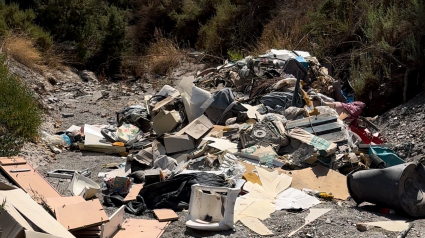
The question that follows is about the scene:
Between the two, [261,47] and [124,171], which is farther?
[261,47]

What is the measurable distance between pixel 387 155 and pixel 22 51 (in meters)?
9.81

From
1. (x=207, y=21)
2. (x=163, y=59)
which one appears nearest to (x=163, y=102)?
(x=163, y=59)

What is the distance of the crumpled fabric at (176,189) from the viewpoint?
622cm

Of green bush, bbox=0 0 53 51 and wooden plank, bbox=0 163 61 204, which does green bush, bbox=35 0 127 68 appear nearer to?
green bush, bbox=0 0 53 51

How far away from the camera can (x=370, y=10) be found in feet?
36.4

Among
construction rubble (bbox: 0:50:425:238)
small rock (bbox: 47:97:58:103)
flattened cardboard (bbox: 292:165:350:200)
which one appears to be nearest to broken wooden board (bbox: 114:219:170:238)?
construction rubble (bbox: 0:50:425:238)

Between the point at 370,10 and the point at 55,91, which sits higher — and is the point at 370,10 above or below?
above

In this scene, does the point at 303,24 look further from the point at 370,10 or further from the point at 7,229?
the point at 7,229

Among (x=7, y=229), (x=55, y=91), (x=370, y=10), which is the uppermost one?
(x=370, y=10)

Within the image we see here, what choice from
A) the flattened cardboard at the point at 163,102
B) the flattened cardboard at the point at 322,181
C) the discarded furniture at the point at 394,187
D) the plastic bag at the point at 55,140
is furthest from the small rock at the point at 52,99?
the discarded furniture at the point at 394,187

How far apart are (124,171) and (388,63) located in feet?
18.6

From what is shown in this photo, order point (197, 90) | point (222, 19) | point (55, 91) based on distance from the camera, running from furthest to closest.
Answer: point (222, 19) → point (55, 91) → point (197, 90)

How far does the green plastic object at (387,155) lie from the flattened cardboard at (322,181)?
78cm

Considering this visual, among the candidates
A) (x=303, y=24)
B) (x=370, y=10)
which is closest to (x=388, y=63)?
(x=370, y=10)
